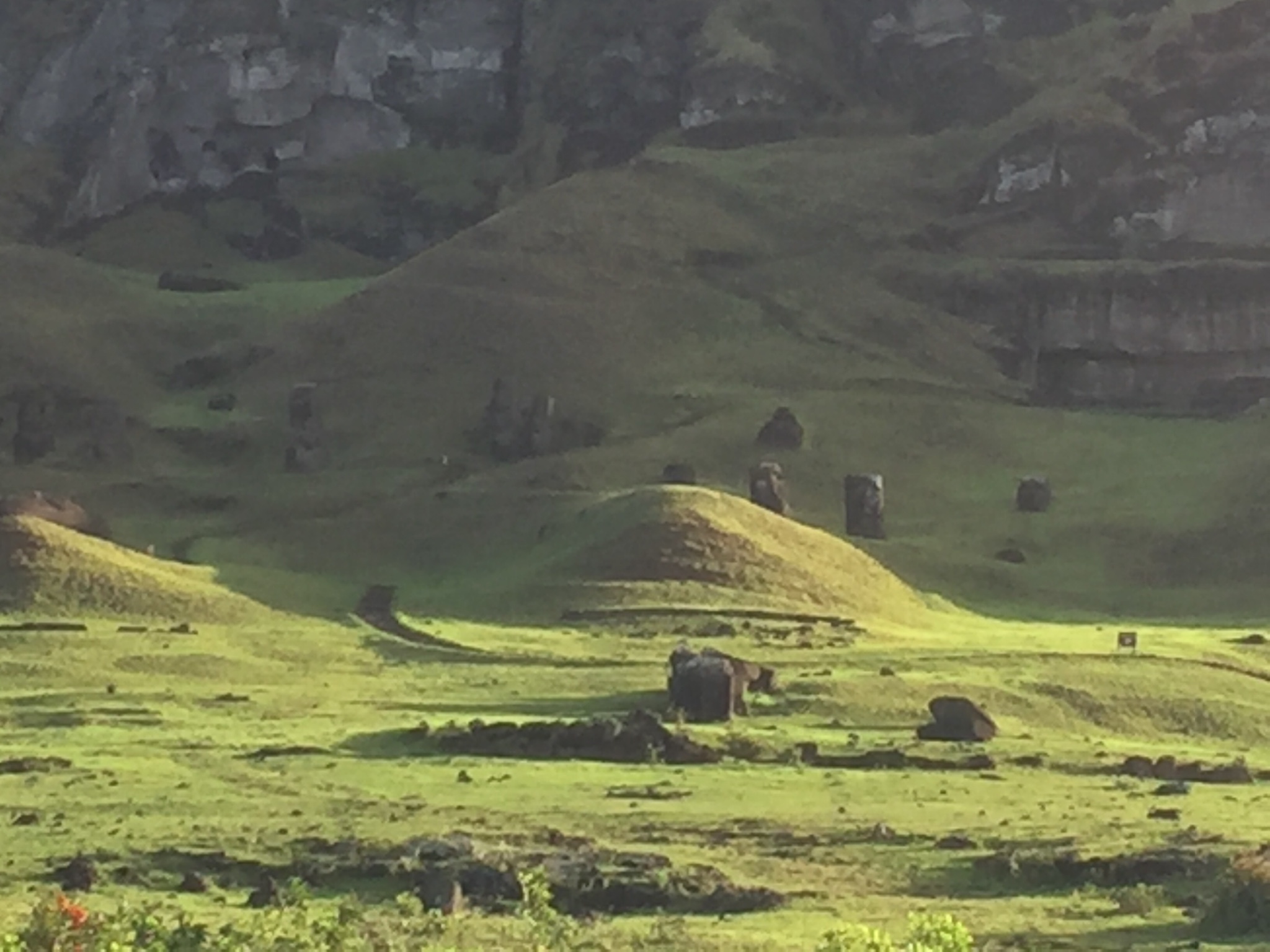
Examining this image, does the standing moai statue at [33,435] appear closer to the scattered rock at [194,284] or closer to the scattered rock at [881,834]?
the scattered rock at [194,284]

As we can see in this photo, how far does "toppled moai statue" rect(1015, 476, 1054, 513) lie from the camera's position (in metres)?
123

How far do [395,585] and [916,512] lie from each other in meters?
30.1

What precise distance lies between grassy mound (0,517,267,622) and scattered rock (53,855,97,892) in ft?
140

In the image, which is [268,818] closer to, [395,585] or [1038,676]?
[1038,676]

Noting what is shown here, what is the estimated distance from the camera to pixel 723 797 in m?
55.9

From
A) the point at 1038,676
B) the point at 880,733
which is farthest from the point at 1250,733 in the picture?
the point at 880,733

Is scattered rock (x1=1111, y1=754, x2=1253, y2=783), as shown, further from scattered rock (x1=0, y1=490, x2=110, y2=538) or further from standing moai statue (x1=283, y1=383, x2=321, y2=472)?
standing moai statue (x1=283, y1=383, x2=321, y2=472)

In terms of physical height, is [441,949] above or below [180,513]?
below

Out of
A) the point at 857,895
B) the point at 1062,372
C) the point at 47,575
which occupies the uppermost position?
the point at 1062,372

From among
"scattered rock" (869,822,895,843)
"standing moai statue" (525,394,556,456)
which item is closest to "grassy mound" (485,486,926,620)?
"standing moai statue" (525,394,556,456)

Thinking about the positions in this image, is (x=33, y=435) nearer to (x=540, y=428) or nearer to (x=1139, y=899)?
Result: (x=540, y=428)

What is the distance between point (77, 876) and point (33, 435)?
96.5 meters

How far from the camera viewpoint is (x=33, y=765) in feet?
193

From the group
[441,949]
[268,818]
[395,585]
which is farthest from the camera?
[395,585]
